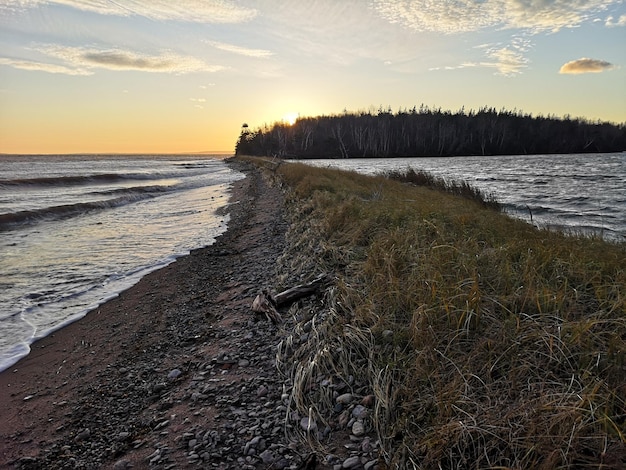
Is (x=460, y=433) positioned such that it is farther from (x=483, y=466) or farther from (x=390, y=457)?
(x=390, y=457)

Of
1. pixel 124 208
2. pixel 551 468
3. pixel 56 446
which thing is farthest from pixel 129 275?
pixel 124 208

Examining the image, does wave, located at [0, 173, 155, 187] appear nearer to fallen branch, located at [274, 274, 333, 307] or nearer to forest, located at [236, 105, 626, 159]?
fallen branch, located at [274, 274, 333, 307]

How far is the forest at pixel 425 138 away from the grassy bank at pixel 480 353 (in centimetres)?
9127

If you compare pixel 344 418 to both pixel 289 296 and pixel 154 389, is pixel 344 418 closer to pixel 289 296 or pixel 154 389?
pixel 154 389

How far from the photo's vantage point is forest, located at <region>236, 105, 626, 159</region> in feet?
328

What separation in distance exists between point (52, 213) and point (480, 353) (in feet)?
64.9

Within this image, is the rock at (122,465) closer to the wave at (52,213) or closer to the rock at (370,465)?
the rock at (370,465)

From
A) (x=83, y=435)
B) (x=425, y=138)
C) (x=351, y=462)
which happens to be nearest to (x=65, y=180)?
(x=83, y=435)

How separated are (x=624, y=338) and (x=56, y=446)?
15.8 feet

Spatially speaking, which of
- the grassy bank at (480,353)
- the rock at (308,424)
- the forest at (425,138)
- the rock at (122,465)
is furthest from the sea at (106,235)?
the forest at (425,138)

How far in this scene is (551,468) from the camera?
6.54 feet

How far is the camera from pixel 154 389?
13.6 ft

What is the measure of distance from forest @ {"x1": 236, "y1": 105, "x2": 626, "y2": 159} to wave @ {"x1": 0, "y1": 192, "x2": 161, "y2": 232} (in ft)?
245

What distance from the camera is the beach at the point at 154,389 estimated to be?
3091mm
